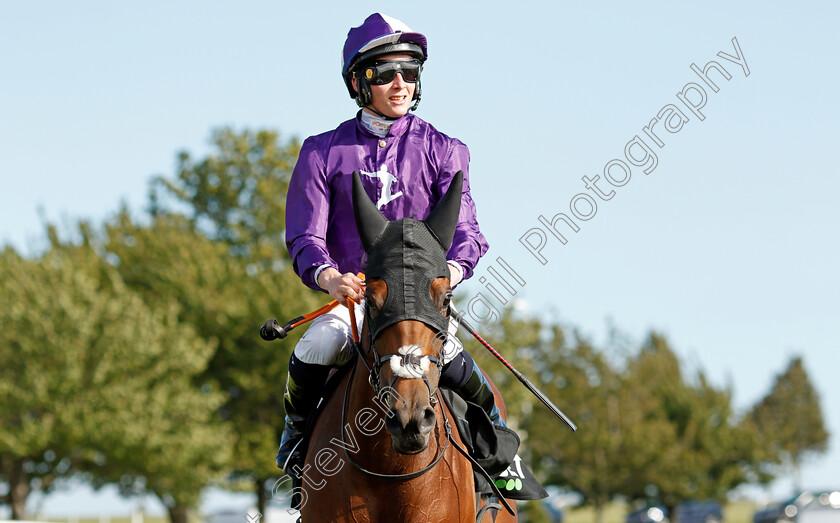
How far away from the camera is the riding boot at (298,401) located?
5836mm

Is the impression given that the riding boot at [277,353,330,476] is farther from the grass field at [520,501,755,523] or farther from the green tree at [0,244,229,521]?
the grass field at [520,501,755,523]

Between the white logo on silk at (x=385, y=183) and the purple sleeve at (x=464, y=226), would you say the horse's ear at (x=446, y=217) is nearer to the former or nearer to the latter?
the purple sleeve at (x=464, y=226)

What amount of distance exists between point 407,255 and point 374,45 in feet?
6.26

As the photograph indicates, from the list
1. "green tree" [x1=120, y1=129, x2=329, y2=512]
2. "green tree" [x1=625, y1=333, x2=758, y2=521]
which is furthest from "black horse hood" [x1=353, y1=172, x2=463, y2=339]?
"green tree" [x1=625, y1=333, x2=758, y2=521]

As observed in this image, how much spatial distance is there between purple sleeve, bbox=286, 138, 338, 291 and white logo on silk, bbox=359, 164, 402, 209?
0.98 feet

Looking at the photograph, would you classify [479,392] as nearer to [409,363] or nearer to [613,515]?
[409,363]

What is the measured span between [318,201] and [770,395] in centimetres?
9553

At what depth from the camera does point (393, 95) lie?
242 inches

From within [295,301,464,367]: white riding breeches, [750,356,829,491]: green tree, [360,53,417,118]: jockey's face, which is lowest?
[295,301,464,367]: white riding breeches

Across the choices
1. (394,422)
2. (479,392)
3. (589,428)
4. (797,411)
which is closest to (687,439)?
(589,428)

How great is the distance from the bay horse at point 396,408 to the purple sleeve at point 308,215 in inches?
26.8

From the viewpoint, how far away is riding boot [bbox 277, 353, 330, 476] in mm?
5836

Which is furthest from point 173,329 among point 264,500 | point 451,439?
point 451,439

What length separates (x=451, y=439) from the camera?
18.1ft
